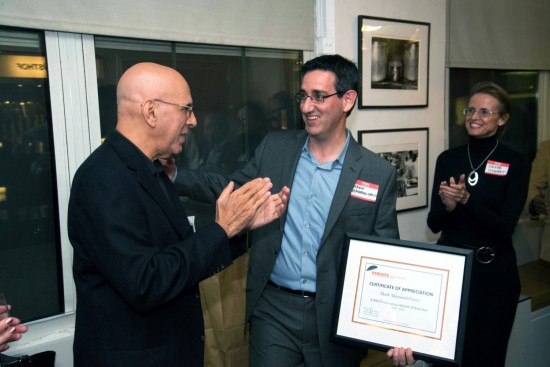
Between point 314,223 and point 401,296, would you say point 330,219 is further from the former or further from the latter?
point 401,296

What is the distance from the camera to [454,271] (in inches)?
69.7

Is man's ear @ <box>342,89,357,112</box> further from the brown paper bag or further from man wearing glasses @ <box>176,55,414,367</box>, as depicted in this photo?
the brown paper bag

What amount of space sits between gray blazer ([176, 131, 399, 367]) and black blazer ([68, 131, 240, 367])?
0.52 metres

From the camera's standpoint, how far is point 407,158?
360 centimetres

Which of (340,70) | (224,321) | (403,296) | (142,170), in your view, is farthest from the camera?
(224,321)

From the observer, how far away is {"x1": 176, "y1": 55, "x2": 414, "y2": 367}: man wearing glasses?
1.93 metres

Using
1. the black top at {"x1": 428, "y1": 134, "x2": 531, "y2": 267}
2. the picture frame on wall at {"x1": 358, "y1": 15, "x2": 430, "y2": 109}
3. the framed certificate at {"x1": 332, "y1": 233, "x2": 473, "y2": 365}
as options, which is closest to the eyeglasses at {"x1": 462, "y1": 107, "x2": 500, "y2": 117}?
the black top at {"x1": 428, "y1": 134, "x2": 531, "y2": 267}

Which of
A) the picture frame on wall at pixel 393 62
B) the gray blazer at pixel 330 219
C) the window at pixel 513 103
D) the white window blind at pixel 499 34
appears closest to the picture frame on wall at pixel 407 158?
the picture frame on wall at pixel 393 62

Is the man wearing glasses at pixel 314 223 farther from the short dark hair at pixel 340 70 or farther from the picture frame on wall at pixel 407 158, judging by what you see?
the picture frame on wall at pixel 407 158

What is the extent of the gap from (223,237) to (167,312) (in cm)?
32

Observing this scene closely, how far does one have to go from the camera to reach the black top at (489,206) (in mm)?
2555

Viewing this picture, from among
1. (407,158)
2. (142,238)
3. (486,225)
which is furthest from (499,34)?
(142,238)

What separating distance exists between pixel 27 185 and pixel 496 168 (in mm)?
2561

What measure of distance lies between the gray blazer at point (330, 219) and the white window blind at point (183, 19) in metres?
0.83
